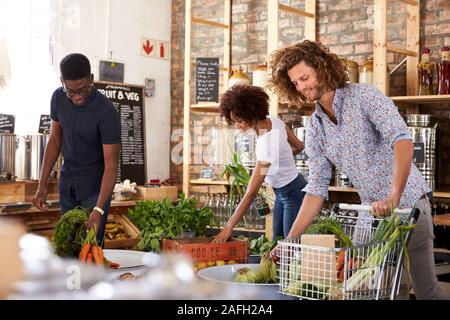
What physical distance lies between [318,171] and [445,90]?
2372 mm

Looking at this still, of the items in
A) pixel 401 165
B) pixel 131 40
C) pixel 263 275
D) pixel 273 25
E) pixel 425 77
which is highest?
pixel 131 40

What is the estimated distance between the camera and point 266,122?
147 inches

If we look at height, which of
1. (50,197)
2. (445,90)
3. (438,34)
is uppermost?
(438,34)

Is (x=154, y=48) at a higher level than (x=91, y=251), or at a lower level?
higher

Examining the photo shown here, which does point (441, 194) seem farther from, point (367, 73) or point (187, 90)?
point (187, 90)

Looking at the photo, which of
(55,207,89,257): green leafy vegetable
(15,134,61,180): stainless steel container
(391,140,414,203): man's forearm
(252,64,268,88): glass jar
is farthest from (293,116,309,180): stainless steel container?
(55,207,89,257): green leafy vegetable

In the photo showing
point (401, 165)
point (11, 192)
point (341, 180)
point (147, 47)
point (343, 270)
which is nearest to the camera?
point (343, 270)

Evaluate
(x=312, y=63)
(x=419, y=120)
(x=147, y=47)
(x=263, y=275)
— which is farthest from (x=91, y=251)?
(x=147, y=47)

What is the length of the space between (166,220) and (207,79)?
3.03 metres

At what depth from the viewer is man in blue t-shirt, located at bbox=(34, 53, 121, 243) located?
9.83 ft

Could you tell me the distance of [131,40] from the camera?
21.3 ft

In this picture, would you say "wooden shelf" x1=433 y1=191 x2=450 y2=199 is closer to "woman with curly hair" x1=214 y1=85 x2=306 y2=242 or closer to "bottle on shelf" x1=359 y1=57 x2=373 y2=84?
"bottle on shelf" x1=359 y1=57 x2=373 y2=84

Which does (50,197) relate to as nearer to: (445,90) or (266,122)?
(266,122)
